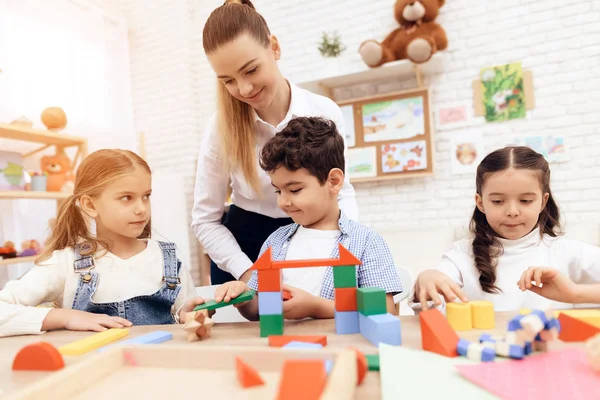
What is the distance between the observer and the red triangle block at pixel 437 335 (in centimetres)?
57

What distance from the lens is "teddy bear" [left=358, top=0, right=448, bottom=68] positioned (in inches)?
114

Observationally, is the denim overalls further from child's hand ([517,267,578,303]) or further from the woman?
child's hand ([517,267,578,303])

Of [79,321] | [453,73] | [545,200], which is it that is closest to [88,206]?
[79,321]

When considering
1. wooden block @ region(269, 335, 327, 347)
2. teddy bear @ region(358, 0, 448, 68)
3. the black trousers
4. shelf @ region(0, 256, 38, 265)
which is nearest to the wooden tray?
wooden block @ region(269, 335, 327, 347)

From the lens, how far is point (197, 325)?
29.1 inches

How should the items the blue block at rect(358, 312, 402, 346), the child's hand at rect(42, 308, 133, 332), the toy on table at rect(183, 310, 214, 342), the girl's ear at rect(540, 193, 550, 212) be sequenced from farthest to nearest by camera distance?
the girl's ear at rect(540, 193, 550, 212), the child's hand at rect(42, 308, 133, 332), the toy on table at rect(183, 310, 214, 342), the blue block at rect(358, 312, 402, 346)

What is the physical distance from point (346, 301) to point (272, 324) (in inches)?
5.2

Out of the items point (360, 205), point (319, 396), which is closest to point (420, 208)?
point (360, 205)

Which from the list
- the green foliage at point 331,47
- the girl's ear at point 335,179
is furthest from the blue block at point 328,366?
the green foliage at point 331,47

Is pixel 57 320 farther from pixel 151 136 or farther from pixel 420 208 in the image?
→ pixel 151 136

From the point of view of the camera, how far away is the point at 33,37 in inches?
133

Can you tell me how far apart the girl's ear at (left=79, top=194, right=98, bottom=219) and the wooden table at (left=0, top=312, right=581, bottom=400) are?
14.5 inches

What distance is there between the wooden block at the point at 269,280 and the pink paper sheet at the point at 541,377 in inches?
13.2

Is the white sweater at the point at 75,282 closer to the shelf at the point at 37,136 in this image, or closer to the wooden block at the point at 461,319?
the wooden block at the point at 461,319
